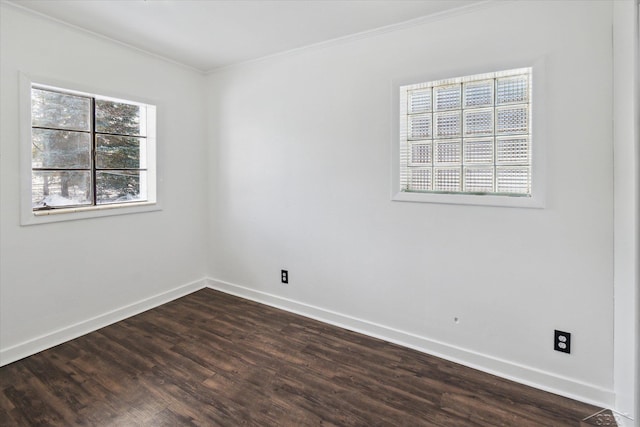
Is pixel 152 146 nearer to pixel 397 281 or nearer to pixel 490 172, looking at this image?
pixel 397 281

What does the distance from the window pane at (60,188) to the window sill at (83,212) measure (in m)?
0.09

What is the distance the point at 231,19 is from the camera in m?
2.42

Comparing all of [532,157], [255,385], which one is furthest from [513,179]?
[255,385]

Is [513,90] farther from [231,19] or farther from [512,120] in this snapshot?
[231,19]

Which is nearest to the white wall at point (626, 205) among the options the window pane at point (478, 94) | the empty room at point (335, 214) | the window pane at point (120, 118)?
the empty room at point (335, 214)

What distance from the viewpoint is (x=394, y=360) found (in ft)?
7.82

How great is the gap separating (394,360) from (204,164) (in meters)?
2.96

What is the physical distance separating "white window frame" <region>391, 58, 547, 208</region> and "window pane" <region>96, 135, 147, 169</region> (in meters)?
2.56

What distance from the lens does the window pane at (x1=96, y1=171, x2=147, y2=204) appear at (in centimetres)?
298

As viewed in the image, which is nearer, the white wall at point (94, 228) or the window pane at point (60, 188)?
the white wall at point (94, 228)

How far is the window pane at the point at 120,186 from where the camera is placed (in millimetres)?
2980

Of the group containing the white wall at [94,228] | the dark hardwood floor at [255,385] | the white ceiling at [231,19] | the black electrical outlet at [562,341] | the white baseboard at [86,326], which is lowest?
the dark hardwood floor at [255,385]

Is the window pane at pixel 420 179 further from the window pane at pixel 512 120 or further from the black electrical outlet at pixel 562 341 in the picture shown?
the black electrical outlet at pixel 562 341

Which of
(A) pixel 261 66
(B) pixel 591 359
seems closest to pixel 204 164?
(A) pixel 261 66
